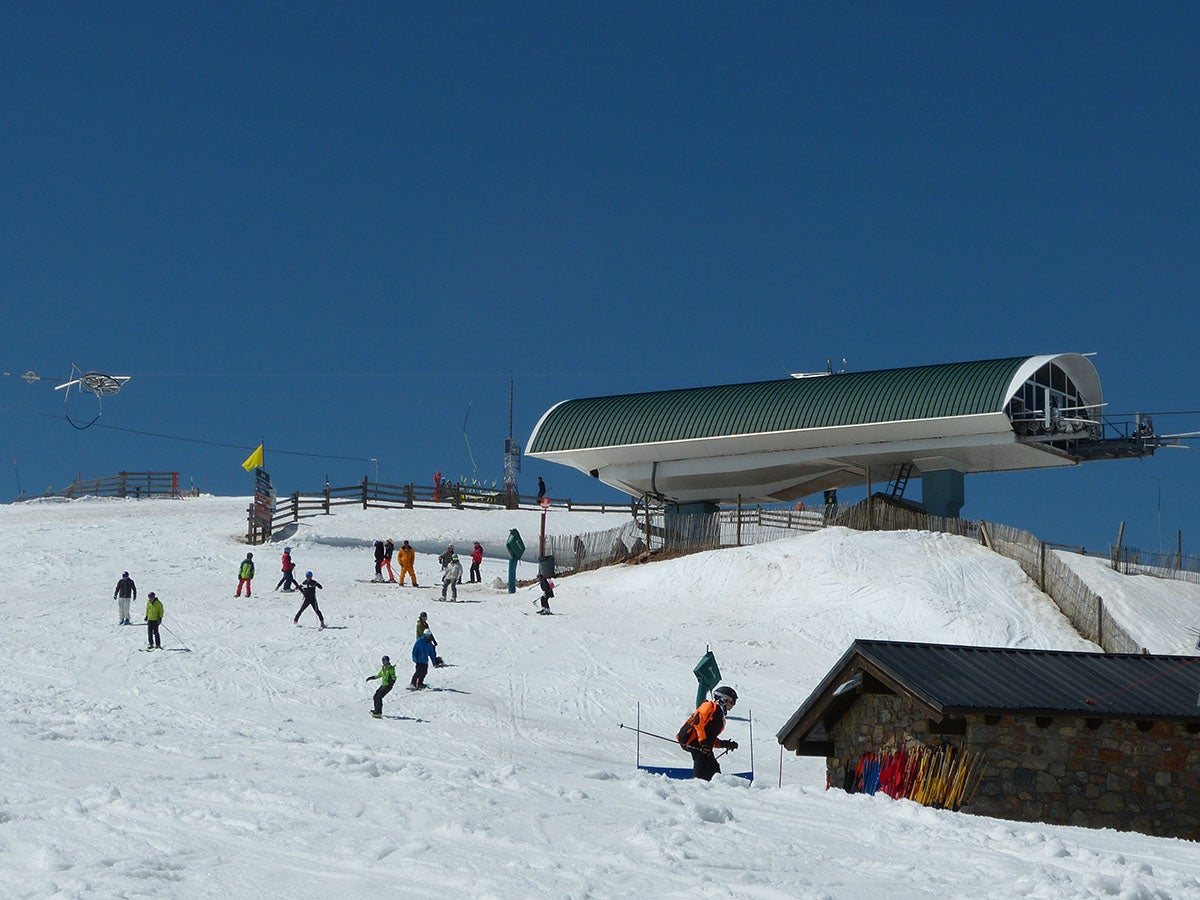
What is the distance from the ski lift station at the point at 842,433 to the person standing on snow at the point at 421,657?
22405mm

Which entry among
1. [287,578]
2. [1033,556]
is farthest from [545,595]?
[1033,556]

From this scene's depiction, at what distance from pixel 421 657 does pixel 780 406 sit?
24.2 metres

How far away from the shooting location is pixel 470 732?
21.3 meters

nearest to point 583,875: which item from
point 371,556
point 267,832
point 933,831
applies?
point 267,832

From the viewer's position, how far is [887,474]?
155 ft

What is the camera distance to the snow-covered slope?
1007 cm

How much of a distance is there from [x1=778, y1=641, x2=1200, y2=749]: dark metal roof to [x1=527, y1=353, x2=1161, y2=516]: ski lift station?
2564 cm

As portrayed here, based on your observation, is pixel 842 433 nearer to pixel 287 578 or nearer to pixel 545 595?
pixel 545 595

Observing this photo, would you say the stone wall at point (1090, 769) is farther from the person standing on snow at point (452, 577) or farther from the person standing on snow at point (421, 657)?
the person standing on snow at point (452, 577)

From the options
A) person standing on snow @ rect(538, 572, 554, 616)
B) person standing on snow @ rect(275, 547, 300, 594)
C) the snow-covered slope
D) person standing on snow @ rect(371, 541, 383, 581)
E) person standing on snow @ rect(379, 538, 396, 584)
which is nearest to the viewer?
the snow-covered slope

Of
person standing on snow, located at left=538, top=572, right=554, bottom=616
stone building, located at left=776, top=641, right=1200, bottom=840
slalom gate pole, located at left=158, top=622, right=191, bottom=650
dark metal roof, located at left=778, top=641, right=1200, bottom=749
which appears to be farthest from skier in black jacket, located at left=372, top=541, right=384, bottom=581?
stone building, located at left=776, top=641, right=1200, bottom=840

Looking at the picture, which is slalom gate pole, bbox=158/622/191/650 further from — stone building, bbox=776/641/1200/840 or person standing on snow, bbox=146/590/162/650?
stone building, bbox=776/641/1200/840

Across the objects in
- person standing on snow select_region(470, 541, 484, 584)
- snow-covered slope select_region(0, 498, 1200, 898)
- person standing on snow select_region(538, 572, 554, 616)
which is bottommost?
snow-covered slope select_region(0, 498, 1200, 898)

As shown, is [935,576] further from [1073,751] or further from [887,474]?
[1073,751]
